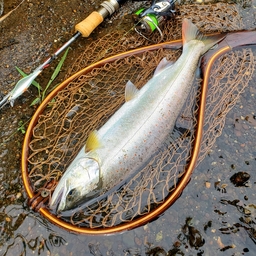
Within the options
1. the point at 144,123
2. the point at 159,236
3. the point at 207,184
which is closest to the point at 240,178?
the point at 207,184

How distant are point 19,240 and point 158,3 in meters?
2.91

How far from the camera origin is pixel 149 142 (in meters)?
2.89

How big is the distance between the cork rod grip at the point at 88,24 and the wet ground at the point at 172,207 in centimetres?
42

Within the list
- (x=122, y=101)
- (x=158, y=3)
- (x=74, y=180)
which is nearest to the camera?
(x=74, y=180)

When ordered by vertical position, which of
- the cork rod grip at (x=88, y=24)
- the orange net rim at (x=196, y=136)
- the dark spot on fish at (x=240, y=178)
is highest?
the cork rod grip at (x=88, y=24)

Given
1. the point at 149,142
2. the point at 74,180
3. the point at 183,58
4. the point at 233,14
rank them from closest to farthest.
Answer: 1. the point at 74,180
2. the point at 149,142
3. the point at 183,58
4. the point at 233,14

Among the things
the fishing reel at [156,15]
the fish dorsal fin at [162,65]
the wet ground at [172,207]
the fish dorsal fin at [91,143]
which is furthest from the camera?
the fishing reel at [156,15]

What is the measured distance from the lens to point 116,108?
3.26 m

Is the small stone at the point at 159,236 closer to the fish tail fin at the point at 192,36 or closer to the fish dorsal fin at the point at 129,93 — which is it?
the fish dorsal fin at the point at 129,93

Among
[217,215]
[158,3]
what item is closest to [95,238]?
[217,215]

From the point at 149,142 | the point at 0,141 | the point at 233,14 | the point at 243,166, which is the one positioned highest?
the point at 0,141

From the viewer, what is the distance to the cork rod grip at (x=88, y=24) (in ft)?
11.7

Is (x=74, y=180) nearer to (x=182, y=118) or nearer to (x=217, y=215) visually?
(x=182, y=118)

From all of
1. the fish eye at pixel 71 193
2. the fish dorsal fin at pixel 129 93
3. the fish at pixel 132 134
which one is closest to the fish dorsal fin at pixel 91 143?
the fish at pixel 132 134
